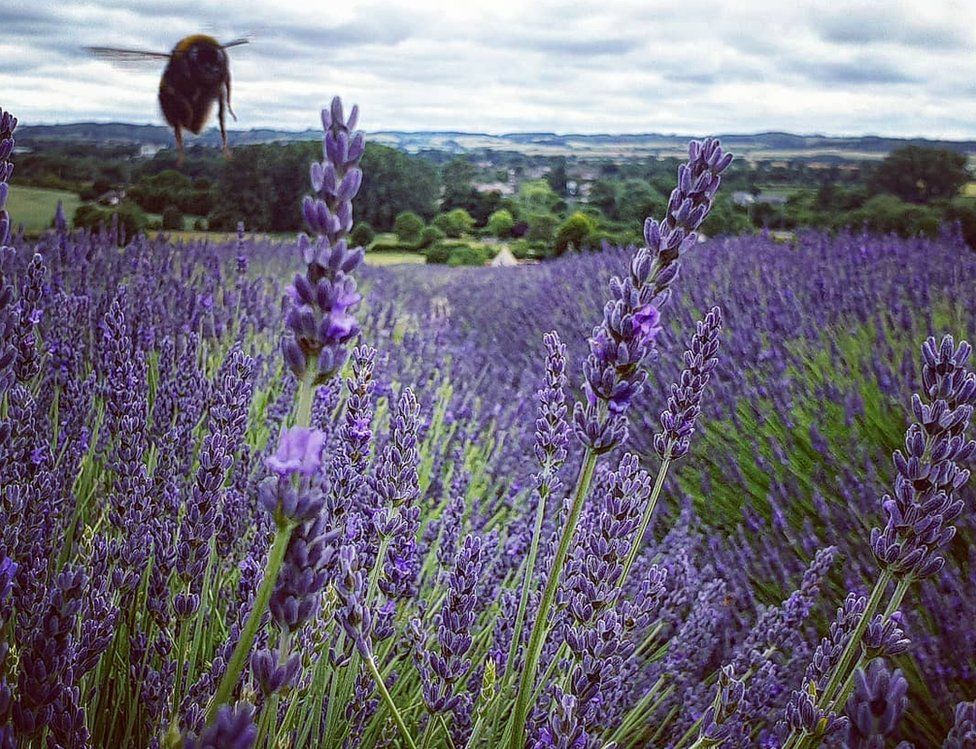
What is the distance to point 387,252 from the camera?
18.4 ft

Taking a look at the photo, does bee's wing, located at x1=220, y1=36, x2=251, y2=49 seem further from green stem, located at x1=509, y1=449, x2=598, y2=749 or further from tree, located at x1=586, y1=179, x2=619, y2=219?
tree, located at x1=586, y1=179, x2=619, y2=219

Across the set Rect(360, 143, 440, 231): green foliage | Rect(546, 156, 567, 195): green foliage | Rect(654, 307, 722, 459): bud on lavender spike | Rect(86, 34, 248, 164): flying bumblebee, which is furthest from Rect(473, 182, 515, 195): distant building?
Rect(654, 307, 722, 459): bud on lavender spike

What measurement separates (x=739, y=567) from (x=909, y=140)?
4.18m

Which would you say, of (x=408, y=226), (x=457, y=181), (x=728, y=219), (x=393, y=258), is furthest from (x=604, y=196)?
(x=393, y=258)

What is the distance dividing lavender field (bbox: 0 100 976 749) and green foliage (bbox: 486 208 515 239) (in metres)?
3.47

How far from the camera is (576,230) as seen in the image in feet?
20.0

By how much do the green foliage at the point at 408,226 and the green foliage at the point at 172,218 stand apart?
5.10ft

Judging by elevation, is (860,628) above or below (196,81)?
below

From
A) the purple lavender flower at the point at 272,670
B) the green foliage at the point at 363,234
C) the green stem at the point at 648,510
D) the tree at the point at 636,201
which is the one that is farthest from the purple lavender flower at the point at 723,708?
the tree at the point at 636,201

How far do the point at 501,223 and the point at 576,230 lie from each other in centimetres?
57

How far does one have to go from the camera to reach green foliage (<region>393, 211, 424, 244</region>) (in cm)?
516

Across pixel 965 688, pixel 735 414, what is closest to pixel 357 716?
pixel 965 688

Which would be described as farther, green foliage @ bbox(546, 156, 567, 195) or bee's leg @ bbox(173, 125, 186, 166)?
green foliage @ bbox(546, 156, 567, 195)

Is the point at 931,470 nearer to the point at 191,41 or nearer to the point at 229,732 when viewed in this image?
the point at 229,732
